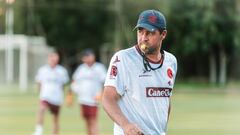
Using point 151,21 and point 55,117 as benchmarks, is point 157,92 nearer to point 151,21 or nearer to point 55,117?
point 151,21

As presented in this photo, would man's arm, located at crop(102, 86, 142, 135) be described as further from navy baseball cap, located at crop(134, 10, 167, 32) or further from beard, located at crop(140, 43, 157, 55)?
navy baseball cap, located at crop(134, 10, 167, 32)

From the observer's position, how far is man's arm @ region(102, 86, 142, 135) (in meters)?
5.96

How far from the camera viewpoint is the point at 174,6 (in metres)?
49.7

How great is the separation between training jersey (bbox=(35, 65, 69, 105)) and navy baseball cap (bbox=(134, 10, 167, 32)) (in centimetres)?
1216

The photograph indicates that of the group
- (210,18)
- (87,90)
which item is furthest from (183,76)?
(87,90)

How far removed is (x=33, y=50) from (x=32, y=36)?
154cm

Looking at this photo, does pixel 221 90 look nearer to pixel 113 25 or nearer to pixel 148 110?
pixel 113 25

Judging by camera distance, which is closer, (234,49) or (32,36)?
(234,49)

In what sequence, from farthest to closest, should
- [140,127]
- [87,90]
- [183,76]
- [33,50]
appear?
1. [33,50]
2. [183,76]
3. [87,90]
4. [140,127]

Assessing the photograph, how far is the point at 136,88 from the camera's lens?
20.4 feet

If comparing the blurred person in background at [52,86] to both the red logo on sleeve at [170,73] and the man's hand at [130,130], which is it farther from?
the man's hand at [130,130]

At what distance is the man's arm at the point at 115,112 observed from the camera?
5961mm

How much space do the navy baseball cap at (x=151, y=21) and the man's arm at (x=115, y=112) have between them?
0.55 metres

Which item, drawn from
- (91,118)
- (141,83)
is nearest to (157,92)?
(141,83)
